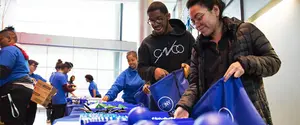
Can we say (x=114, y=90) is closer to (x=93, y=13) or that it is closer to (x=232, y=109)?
(x=232, y=109)

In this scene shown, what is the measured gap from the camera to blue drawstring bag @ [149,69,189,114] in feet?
5.14

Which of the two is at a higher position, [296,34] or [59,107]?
[296,34]

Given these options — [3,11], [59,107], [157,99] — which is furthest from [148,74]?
[3,11]

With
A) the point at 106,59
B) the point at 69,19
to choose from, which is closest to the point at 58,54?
the point at 69,19

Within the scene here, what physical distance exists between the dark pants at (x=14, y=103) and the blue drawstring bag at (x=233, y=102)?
199cm

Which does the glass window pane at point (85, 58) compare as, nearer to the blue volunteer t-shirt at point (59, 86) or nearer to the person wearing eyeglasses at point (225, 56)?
A: the blue volunteer t-shirt at point (59, 86)

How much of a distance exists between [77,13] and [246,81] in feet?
31.4

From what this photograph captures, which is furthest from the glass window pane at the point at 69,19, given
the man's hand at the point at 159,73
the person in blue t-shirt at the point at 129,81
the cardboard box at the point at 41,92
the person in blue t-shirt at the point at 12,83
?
the man's hand at the point at 159,73

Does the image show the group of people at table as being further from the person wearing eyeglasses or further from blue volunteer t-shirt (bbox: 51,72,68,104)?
blue volunteer t-shirt (bbox: 51,72,68,104)

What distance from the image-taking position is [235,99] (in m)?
1.11

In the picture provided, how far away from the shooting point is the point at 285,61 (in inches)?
102

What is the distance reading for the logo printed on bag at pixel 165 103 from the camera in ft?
5.09

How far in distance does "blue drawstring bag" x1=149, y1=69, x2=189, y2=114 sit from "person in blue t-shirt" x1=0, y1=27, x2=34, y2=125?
1.58m

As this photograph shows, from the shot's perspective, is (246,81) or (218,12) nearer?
(246,81)
